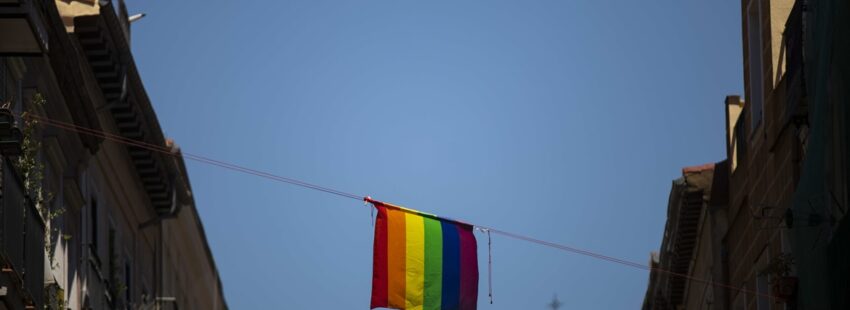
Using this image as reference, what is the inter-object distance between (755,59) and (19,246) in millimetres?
10345

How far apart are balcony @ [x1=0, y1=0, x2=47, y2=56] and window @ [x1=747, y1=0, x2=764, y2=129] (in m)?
9.97

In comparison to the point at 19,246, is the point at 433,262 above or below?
above

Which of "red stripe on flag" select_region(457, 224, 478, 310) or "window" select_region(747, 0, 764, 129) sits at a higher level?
"window" select_region(747, 0, 764, 129)

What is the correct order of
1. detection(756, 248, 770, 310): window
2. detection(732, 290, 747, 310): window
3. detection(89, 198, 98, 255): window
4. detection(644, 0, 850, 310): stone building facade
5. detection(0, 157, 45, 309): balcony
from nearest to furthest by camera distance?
detection(644, 0, 850, 310): stone building facade < detection(0, 157, 45, 309): balcony < detection(756, 248, 770, 310): window < detection(732, 290, 747, 310): window < detection(89, 198, 98, 255): window

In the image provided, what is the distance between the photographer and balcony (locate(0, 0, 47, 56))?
2178cm

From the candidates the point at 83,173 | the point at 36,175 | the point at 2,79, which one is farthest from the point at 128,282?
the point at 2,79

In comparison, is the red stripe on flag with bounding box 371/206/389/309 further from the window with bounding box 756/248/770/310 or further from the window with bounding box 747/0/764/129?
the window with bounding box 747/0/764/129

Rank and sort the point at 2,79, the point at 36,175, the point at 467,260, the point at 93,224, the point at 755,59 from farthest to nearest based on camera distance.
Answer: the point at 93,224 < the point at 755,59 < the point at 467,260 < the point at 36,175 < the point at 2,79

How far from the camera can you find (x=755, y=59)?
29781 millimetres

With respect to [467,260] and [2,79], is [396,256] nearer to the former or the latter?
[467,260]

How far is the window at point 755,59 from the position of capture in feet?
96.2

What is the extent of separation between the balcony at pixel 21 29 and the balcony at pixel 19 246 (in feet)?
3.50

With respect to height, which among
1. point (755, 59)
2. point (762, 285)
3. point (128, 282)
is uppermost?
point (755, 59)

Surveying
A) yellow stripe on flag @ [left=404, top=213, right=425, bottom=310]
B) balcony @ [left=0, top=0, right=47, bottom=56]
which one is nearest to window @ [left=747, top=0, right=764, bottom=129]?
yellow stripe on flag @ [left=404, top=213, right=425, bottom=310]
